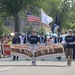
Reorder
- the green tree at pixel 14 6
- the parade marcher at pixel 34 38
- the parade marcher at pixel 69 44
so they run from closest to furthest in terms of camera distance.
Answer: the parade marcher at pixel 69 44 → the parade marcher at pixel 34 38 → the green tree at pixel 14 6

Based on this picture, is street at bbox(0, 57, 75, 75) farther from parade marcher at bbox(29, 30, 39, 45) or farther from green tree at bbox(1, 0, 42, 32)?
green tree at bbox(1, 0, 42, 32)

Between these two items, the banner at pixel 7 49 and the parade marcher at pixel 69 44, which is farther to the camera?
the banner at pixel 7 49

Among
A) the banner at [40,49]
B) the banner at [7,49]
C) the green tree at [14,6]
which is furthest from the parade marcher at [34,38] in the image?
the green tree at [14,6]

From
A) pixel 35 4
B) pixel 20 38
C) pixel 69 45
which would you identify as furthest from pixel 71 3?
pixel 69 45

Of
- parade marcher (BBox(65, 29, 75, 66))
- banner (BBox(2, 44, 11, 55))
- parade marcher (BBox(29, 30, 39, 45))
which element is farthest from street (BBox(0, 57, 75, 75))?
banner (BBox(2, 44, 11, 55))

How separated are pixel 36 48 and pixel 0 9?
3358cm
